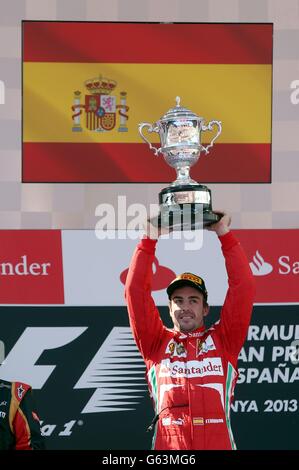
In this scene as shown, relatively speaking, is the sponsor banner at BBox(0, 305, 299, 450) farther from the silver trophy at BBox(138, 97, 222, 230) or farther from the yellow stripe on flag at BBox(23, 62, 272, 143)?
the silver trophy at BBox(138, 97, 222, 230)

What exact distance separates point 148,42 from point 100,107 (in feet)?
1.16

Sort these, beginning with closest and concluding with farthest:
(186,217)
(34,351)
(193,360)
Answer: (193,360), (186,217), (34,351)

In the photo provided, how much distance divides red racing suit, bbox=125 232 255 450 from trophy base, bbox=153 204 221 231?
0.09 metres

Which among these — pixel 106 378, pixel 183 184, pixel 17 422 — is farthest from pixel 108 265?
pixel 17 422

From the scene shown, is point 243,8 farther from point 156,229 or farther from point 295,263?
point 156,229

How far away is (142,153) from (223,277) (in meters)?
0.65

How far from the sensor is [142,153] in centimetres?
420

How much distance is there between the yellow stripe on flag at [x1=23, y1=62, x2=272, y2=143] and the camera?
13.7ft

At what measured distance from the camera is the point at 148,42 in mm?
4191

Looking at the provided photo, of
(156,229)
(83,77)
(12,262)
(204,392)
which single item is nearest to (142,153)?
(83,77)

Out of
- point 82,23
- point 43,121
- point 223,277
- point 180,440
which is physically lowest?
point 180,440

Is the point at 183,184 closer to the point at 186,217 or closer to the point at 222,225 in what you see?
the point at 186,217

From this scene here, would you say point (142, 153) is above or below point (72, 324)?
above

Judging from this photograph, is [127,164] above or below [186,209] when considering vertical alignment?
above
